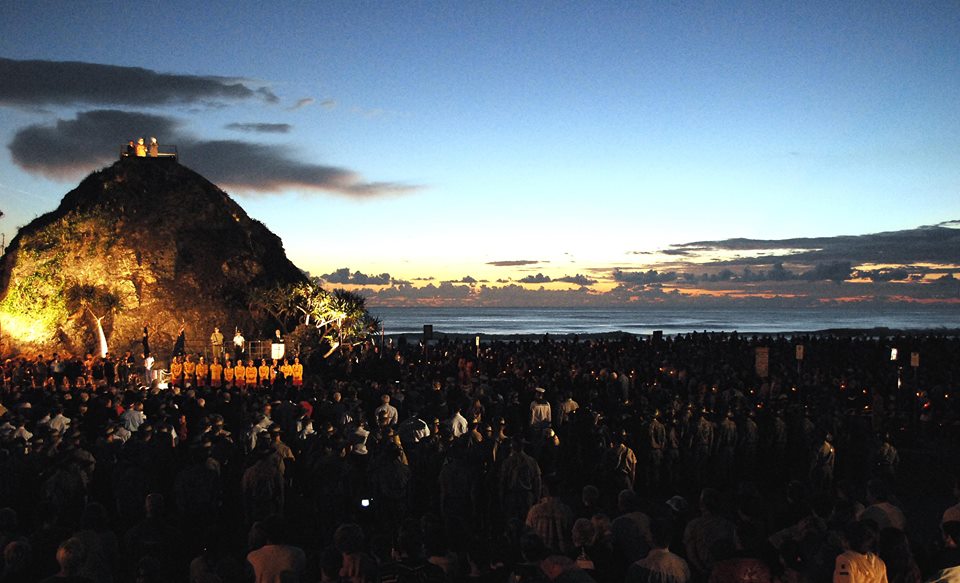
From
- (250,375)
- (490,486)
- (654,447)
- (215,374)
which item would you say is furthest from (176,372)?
(490,486)

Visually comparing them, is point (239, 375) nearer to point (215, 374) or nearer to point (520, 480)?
point (215, 374)

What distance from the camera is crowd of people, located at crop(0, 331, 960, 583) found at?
5.85 metres

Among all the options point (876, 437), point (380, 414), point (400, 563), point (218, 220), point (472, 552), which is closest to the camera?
point (400, 563)

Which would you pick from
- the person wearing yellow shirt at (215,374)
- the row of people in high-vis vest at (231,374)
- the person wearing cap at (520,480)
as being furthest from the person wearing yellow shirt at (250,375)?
the person wearing cap at (520,480)

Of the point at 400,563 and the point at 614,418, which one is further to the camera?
the point at 614,418

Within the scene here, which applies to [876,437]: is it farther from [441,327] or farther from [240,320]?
[441,327]

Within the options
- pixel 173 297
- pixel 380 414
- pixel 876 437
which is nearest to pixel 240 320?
pixel 173 297

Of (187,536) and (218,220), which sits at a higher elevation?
(218,220)

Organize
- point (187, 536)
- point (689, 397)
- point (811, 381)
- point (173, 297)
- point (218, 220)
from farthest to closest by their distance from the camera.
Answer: point (218, 220) → point (173, 297) → point (811, 381) → point (689, 397) → point (187, 536)

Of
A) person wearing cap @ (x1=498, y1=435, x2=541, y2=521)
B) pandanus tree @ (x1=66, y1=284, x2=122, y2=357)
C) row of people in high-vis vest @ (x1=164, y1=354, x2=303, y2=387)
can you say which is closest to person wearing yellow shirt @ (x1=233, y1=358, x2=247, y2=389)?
row of people in high-vis vest @ (x1=164, y1=354, x2=303, y2=387)

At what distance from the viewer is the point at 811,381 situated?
2275 centimetres

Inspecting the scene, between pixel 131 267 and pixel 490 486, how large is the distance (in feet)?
126

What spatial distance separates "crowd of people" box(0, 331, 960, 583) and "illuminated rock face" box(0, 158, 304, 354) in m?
19.0

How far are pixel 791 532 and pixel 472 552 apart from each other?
9.89 feet
